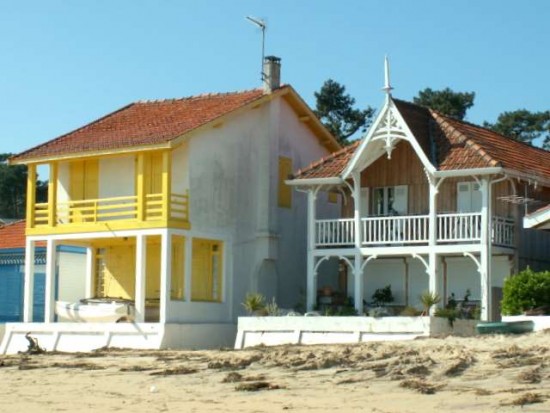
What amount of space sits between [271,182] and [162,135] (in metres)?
4.32

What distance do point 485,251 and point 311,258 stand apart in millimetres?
5248

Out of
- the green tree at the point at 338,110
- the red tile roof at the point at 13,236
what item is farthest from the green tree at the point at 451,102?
the red tile roof at the point at 13,236

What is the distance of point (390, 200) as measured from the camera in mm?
36438

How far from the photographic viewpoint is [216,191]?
36.8 m

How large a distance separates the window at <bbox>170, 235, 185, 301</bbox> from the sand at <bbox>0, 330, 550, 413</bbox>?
19.2 feet

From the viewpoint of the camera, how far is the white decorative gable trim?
33.9m

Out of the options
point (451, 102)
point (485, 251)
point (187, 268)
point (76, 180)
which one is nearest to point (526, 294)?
point (485, 251)

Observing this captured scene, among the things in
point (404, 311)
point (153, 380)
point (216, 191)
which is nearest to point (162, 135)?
point (216, 191)

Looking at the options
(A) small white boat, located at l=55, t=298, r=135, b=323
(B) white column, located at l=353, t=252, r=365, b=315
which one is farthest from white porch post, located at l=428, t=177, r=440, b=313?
(A) small white boat, located at l=55, t=298, r=135, b=323

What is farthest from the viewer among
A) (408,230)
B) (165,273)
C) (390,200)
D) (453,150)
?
(390,200)

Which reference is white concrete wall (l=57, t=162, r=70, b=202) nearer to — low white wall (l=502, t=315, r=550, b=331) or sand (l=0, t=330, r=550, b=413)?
sand (l=0, t=330, r=550, b=413)

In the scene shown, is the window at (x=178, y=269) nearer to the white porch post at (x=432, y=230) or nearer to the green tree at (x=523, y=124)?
the white porch post at (x=432, y=230)

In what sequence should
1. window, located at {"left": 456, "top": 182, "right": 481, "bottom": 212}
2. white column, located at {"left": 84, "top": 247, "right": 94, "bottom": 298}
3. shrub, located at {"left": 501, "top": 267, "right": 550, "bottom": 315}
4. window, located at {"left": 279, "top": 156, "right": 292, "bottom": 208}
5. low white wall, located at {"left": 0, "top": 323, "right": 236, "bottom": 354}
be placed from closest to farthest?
1. shrub, located at {"left": 501, "top": 267, "right": 550, "bottom": 315}
2. low white wall, located at {"left": 0, "top": 323, "right": 236, "bottom": 354}
3. window, located at {"left": 456, "top": 182, "right": 481, "bottom": 212}
4. window, located at {"left": 279, "top": 156, "right": 292, "bottom": 208}
5. white column, located at {"left": 84, "top": 247, "right": 94, "bottom": 298}

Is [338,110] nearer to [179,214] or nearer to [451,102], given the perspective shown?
[451,102]
